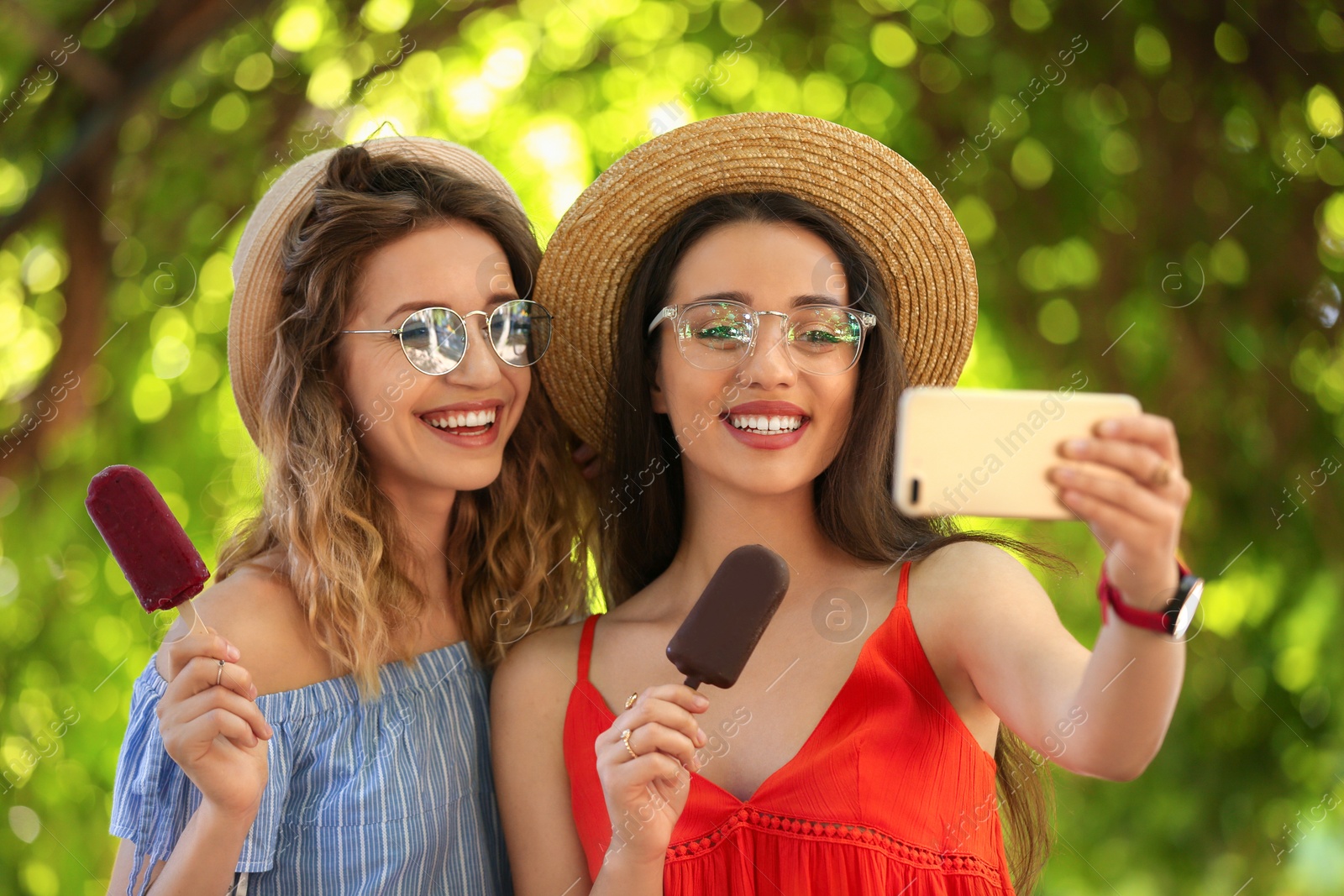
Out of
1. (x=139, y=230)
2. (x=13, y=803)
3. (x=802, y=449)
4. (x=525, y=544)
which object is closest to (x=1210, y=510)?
(x=802, y=449)

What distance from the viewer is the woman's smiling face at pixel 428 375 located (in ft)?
8.04

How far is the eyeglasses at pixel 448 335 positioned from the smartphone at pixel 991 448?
122 cm

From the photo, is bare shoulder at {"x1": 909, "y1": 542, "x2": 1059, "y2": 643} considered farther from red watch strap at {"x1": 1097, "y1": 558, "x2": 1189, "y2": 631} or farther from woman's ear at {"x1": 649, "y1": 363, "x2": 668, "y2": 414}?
woman's ear at {"x1": 649, "y1": 363, "x2": 668, "y2": 414}

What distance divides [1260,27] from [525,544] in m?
2.75

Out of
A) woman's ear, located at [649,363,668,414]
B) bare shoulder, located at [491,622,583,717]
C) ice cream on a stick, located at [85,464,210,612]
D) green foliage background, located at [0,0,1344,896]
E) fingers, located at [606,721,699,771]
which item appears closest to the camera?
fingers, located at [606,721,699,771]

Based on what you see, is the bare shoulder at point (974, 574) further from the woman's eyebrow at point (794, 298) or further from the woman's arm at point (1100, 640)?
the woman's eyebrow at point (794, 298)

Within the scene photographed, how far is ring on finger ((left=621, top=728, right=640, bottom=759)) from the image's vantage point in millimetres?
1895

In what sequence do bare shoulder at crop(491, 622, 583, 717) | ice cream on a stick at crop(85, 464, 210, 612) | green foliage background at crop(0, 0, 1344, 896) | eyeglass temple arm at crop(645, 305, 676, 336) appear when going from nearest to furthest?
ice cream on a stick at crop(85, 464, 210, 612) < eyeglass temple arm at crop(645, 305, 676, 336) < bare shoulder at crop(491, 622, 583, 717) < green foliage background at crop(0, 0, 1344, 896)

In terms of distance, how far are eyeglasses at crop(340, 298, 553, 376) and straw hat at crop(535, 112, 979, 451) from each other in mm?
229

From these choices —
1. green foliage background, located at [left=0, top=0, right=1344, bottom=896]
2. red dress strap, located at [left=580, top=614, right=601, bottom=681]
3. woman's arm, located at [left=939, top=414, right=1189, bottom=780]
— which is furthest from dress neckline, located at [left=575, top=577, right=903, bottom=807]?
green foliage background, located at [left=0, top=0, right=1344, bottom=896]

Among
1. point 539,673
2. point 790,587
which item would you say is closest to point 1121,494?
point 790,587

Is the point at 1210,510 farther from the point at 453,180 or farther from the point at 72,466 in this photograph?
the point at 72,466

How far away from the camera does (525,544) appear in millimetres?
2842

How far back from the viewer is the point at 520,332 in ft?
8.33
